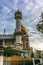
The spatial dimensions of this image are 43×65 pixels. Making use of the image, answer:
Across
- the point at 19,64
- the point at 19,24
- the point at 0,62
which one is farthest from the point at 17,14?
the point at 0,62

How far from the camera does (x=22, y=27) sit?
8650 centimetres

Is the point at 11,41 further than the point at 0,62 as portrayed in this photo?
Yes

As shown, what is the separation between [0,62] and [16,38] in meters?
65.6

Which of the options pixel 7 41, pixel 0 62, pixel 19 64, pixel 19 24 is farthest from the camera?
pixel 7 41

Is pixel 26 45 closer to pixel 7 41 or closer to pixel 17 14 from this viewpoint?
pixel 7 41

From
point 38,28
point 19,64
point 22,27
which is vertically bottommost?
point 19,64

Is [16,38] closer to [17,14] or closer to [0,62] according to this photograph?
[17,14]

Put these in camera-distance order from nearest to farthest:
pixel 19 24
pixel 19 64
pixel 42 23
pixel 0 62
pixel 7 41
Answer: pixel 42 23 < pixel 0 62 < pixel 19 64 < pixel 19 24 < pixel 7 41

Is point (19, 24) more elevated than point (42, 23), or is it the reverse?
point (19, 24)

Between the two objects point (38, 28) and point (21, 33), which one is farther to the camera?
point (21, 33)

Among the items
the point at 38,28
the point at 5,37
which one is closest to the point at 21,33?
the point at 5,37

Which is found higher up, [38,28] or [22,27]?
[22,27]

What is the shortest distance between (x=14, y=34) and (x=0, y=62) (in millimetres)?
65183

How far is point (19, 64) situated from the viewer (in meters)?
29.7
